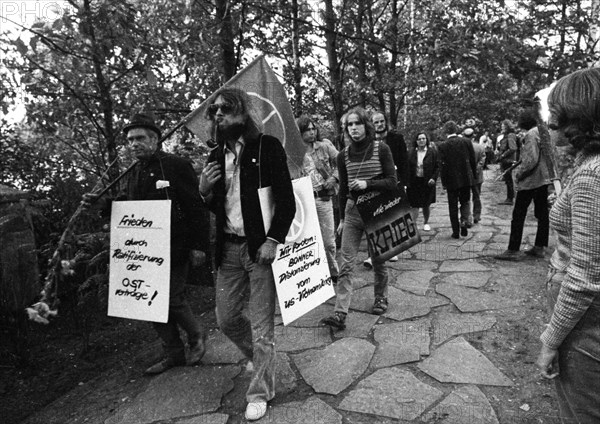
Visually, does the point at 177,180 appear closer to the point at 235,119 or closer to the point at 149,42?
the point at 235,119

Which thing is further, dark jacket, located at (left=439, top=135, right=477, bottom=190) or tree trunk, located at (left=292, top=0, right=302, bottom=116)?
dark jacket, located at (left=439, top=135, right=477, bottom=190)

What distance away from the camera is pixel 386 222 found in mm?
3953

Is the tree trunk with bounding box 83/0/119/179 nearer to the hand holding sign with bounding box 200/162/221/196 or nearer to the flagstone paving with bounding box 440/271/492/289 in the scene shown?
the hand holding sign with bounding box 200/162/221/196

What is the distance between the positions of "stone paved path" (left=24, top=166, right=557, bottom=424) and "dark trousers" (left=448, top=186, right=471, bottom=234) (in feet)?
7.80

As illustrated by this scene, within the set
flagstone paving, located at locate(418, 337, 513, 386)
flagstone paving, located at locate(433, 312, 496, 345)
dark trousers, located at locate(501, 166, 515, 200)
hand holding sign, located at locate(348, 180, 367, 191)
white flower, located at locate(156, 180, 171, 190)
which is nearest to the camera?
flagstone paving, located at locate(418, 337, 513, 386)

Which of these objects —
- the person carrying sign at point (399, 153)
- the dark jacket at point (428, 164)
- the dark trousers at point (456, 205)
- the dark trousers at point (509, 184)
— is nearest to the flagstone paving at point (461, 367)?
the person carrying sign at point (399, 153)

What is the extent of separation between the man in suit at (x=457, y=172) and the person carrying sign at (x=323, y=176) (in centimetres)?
290

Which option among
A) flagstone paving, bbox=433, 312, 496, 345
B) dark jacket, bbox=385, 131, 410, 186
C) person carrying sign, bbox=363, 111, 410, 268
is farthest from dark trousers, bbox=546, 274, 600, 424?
dark jacket, bbox=385, 131, 410, 186

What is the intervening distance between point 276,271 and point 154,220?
1.04 metres

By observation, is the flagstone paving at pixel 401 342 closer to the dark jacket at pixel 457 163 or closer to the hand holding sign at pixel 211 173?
the hand holding sign at pixel 211 173

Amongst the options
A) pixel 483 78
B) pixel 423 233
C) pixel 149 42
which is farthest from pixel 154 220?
pixel 423 233

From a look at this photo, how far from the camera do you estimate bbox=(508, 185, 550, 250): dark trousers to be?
5.49 m

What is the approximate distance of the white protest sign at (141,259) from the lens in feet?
9.98

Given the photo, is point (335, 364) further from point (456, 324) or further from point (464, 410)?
point (456, 324)
